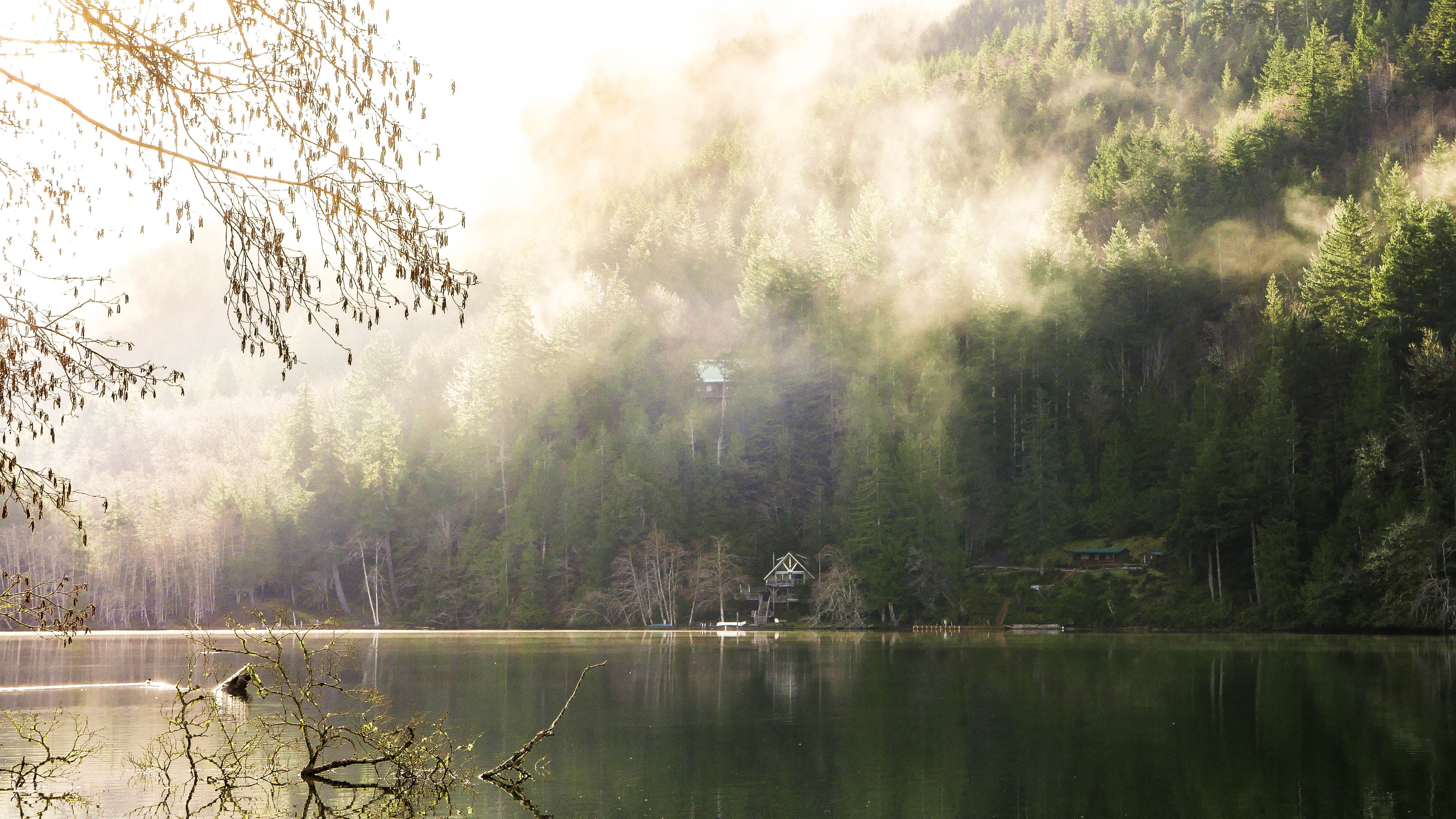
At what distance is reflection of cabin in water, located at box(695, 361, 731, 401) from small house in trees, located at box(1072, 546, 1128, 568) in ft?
98.7

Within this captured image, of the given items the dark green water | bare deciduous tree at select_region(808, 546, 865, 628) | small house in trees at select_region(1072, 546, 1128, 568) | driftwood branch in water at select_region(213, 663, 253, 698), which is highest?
small house in trees at select_region(1072, 546, 1128, 568)

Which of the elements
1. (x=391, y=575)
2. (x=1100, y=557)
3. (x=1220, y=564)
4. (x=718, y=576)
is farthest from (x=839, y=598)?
(x=391, y=575)

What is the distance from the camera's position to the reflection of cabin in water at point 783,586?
7819cm

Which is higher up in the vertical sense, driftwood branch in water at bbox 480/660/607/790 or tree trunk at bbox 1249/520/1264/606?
tree trunk at bbox 1249/520/1264/606

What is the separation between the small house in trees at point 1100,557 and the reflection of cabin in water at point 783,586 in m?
16.3

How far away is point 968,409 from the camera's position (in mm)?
84625

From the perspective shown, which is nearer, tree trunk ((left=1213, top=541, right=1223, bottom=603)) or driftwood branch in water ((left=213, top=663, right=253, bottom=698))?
driftwood branch in water ((left=213, top=663, right=253, bottom=698))

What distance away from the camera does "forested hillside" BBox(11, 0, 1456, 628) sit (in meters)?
A: 66.5

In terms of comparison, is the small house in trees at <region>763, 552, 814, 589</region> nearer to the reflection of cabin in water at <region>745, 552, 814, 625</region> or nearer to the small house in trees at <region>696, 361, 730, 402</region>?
the reflection of cabin in water at <region>745, 552, 814, 625</region>

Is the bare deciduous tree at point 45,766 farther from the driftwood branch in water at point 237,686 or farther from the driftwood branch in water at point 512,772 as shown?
Answer: the driftwood branch in water at point 512,772

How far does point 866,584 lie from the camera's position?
74312mm

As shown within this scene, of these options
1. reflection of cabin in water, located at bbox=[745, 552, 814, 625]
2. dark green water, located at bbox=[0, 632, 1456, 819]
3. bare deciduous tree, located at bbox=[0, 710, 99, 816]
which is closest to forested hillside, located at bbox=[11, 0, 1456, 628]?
reflection of cabin in water, located at bbox=[745, 552, 814, 625]

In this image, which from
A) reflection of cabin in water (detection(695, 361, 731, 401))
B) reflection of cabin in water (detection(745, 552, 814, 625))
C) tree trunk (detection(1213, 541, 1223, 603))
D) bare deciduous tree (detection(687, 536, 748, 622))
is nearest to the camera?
tree trunk (detection(1213, 541, 1223, 603))

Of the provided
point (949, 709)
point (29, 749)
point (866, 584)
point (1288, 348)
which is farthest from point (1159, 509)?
point (29, 749)
